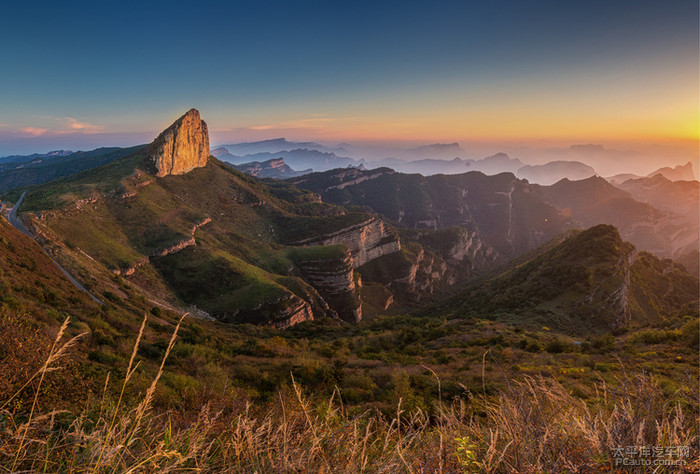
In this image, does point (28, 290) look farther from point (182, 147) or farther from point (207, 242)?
point (182, 147)

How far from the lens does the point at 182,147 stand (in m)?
84.2

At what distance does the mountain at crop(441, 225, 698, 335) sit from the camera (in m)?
33.6

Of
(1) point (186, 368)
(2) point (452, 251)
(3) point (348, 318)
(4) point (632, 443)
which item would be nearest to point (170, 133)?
(3) point (348, 318)

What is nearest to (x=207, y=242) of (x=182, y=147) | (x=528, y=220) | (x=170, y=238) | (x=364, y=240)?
(x=170, y=238)

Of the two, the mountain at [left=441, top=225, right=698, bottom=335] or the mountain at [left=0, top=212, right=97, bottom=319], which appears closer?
the mountain at [left=0, top=212, right=97, bottom=319]

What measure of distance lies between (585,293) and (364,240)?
241 feet

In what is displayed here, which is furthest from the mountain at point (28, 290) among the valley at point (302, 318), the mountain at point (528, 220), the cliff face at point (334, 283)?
the mountain at point (528, 220)

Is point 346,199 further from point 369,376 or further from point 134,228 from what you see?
point 369,376

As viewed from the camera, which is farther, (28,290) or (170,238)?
(170,238)

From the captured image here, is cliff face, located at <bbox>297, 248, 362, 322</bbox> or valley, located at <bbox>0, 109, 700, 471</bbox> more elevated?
valley, located at <bbox>0, 109, 700, 471</bbox>

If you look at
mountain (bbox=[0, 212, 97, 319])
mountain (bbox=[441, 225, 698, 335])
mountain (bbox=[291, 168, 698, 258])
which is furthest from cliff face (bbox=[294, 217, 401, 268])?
mountain (bbox=[0, 212, 97, 319])

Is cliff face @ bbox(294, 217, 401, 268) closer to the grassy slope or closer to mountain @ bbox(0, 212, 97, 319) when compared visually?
the grassy slope

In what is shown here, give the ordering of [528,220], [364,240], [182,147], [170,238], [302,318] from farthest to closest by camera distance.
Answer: [528,220] < [364,240] < [182,147] < [302,318] < [170,238]

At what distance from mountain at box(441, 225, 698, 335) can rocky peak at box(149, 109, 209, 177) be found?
269 ft
